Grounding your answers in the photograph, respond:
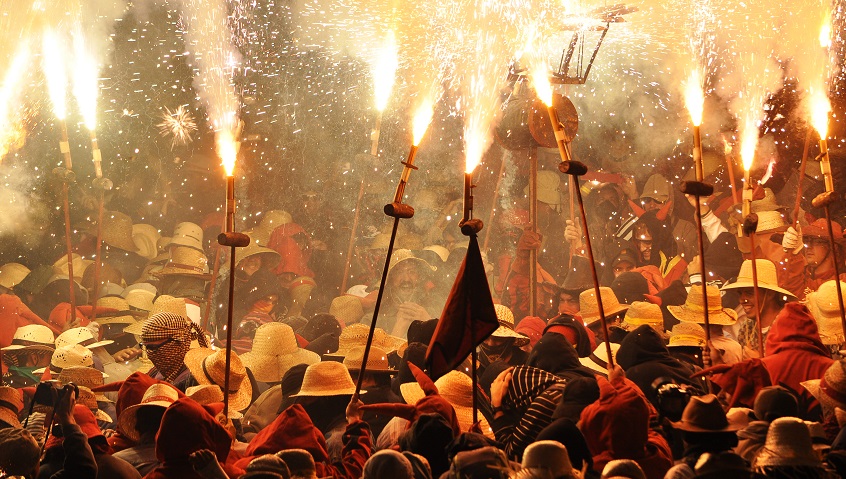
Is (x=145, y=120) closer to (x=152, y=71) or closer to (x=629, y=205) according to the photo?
(x=152, y=71)

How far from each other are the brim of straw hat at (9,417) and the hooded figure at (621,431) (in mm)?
2625

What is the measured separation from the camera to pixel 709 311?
6242mm

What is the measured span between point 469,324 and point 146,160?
9.18 meters

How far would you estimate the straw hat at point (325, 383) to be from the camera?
473cm

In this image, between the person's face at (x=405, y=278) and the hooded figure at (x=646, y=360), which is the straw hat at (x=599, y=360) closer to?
the hooded figure at (x=646, y=360)

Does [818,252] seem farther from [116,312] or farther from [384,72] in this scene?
[116,312]

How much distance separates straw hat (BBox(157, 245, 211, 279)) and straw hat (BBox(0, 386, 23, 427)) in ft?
21.4

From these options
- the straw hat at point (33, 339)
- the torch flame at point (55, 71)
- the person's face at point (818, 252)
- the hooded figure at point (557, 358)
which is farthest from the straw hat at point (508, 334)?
the torch flame at point (55, 71)

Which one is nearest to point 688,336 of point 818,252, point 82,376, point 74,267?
point 818,252

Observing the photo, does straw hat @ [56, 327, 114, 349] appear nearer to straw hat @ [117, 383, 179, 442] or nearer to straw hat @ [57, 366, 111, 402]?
straw hat @ [57, 366, 111, 402]

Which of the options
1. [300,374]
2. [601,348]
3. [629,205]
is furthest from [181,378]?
[629,205]

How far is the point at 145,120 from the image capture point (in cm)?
1219

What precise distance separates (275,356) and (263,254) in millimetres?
4871

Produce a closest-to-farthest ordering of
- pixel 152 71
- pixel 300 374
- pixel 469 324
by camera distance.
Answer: pixel 469 324, pixel 300 374, pixel 152 71
